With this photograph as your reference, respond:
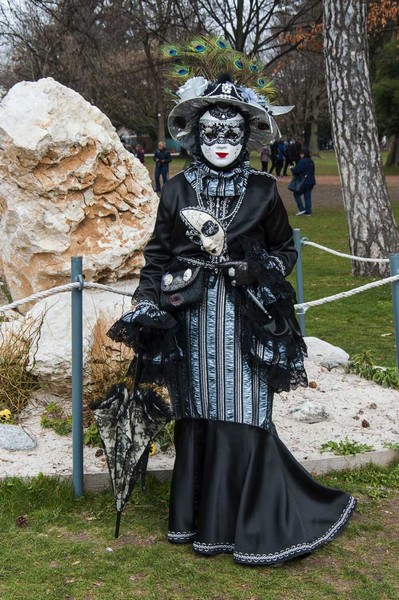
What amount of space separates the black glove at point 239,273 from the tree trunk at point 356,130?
7.35 m

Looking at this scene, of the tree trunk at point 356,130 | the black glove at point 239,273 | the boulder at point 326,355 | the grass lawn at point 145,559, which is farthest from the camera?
the tree trunk at point 356,130

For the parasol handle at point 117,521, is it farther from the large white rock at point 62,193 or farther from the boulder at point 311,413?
the large white rock at point 62,193

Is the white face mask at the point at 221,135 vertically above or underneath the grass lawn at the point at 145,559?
above

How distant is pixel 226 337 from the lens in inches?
150

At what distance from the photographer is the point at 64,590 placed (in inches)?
141

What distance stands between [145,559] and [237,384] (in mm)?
902

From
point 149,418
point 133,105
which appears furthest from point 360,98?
point 133,105

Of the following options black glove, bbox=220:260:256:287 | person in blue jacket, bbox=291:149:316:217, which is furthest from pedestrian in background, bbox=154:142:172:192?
black glove, bbox=220:260:256:287

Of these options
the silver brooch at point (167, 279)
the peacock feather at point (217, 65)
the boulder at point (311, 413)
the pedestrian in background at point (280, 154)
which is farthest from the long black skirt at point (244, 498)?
the pedestrian in background at point (280, 154)

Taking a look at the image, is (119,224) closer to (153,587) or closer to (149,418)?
(149,418)

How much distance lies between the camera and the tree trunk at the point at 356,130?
34.4 ft

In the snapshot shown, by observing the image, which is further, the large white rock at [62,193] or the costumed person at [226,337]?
the large white rock at [62,193]

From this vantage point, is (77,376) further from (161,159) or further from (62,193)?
(161,159)

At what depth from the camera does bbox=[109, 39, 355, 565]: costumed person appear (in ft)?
12.3
